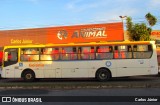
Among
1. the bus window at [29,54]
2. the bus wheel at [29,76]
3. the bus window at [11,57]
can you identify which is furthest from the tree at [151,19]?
the bus window at [11,57]

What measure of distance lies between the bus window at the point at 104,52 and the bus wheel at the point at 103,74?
85 centimetres

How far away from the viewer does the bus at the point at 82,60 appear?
69.8 ft

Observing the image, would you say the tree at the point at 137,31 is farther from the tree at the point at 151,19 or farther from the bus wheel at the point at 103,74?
the bus wheel at the point at 103,74

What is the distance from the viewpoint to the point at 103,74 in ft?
71.7

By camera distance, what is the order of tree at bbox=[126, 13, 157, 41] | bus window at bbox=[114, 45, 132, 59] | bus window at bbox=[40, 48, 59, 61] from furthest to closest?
tree at bbox=[126, 13, 157, 41] < bus window at bbox=[40, 48, 59, 61] < bus window at bbox=[114, 45, 132, 59]

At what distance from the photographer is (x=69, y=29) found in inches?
1665

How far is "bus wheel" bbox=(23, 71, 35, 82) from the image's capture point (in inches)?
893

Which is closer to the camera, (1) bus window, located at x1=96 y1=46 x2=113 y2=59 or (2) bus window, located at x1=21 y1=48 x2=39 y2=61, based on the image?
(1) bus window, located at x1=96 y1=46 x2=113 y2=59

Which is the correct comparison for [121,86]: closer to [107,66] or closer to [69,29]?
[107,66]

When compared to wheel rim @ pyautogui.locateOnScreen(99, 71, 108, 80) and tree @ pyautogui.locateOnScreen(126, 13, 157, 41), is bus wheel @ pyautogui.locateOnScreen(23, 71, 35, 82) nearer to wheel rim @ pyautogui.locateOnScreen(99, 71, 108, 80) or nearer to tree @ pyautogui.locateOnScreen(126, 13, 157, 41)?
wheel rim @ pyautogui.locateOnScreen(99, 71, 108, 80)

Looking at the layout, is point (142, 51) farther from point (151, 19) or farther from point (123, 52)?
point (151, 19)

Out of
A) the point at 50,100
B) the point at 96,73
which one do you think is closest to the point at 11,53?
the point at 96,73

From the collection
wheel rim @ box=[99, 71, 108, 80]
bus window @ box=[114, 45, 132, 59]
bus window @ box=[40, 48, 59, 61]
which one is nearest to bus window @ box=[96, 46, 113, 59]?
bus window @ box=[114, 45, 132, 59]

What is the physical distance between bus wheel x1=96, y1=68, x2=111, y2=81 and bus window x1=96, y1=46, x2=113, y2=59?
0.85m
